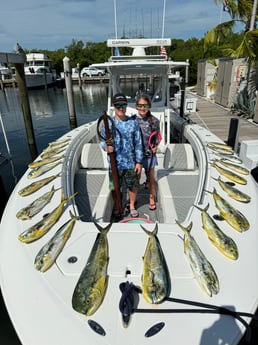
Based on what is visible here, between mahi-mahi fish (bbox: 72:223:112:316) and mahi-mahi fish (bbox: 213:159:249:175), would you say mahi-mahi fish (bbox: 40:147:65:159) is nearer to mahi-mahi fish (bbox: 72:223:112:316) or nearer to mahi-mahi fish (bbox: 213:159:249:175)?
mahi-mahi fish (bbox: 72:223:112:316)

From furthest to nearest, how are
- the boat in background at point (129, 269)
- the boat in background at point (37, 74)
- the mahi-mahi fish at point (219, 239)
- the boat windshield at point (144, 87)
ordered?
the boat in background at point (37, 74) < the boat windshield at point (144, 87) < the mahi-mahi fish at point (219, 239) < the boat in background at point (129, 269)

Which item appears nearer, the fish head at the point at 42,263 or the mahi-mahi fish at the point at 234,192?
the fish head at the point at 42,263

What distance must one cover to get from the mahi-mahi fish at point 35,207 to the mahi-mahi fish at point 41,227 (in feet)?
0.62

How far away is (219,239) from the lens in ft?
6.14

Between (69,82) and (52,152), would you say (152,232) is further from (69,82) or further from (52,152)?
(69,82)

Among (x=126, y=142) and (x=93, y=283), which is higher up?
(x=126, y=142)

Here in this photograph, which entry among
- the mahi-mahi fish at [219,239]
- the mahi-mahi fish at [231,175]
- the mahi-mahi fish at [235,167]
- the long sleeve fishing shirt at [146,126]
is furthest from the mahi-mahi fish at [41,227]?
the mahi-mahi fish at [235,167]

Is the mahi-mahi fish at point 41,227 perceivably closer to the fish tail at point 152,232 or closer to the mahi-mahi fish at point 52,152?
the fish tail at point 152,232

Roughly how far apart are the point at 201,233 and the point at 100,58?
56.9 meters

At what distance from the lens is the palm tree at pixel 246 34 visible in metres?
8.53

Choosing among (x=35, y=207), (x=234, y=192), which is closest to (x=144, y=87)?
(x=234, y=192)

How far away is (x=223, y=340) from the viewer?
1.32 m

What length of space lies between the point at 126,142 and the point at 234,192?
1.28 metres

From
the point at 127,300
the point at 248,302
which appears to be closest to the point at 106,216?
the point at 127,300
